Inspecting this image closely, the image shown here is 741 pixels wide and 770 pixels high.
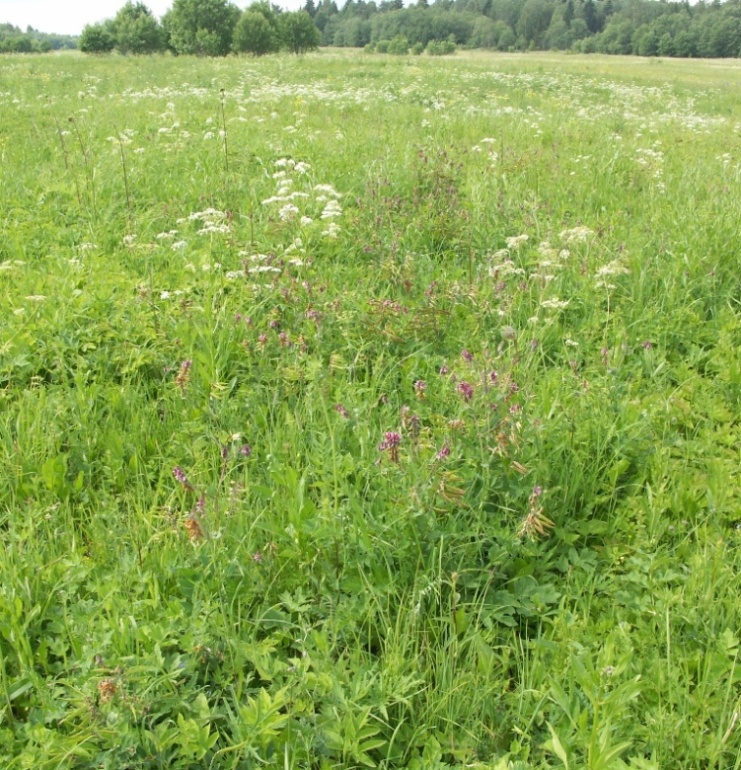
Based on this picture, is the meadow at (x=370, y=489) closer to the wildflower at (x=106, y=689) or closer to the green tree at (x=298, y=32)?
the wildflower at (x=106, y=689)

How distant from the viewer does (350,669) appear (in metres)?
1.98

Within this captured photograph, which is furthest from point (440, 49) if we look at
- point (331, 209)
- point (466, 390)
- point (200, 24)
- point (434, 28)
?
point (434, 28)

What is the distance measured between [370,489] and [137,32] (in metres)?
67.9

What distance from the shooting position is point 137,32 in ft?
192

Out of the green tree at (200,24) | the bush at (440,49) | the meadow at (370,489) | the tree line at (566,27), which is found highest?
the tree line at (566,27)

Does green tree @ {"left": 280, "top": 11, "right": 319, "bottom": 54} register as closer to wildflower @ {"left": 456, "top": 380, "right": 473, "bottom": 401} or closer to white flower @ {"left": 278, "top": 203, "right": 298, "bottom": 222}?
white flower @ {"left": 278, "top": 203, "right": 298, "bottom": 222}

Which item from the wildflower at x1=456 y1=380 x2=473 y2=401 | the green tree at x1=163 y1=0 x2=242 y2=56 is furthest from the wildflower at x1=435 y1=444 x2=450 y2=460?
the green tree at x1=163 y1=0 x2=242 y2=56

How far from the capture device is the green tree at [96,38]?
196 ft

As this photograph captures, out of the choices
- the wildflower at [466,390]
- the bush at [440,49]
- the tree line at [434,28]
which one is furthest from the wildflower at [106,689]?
the bush at [440,49]

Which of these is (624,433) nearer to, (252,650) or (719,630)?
(719,630)

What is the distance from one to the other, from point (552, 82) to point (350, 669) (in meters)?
19.8

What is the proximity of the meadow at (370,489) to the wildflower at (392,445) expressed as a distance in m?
0.02

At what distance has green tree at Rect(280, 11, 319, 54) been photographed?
66438 millimetres

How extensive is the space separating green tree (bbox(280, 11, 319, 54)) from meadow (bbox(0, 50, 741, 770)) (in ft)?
229
